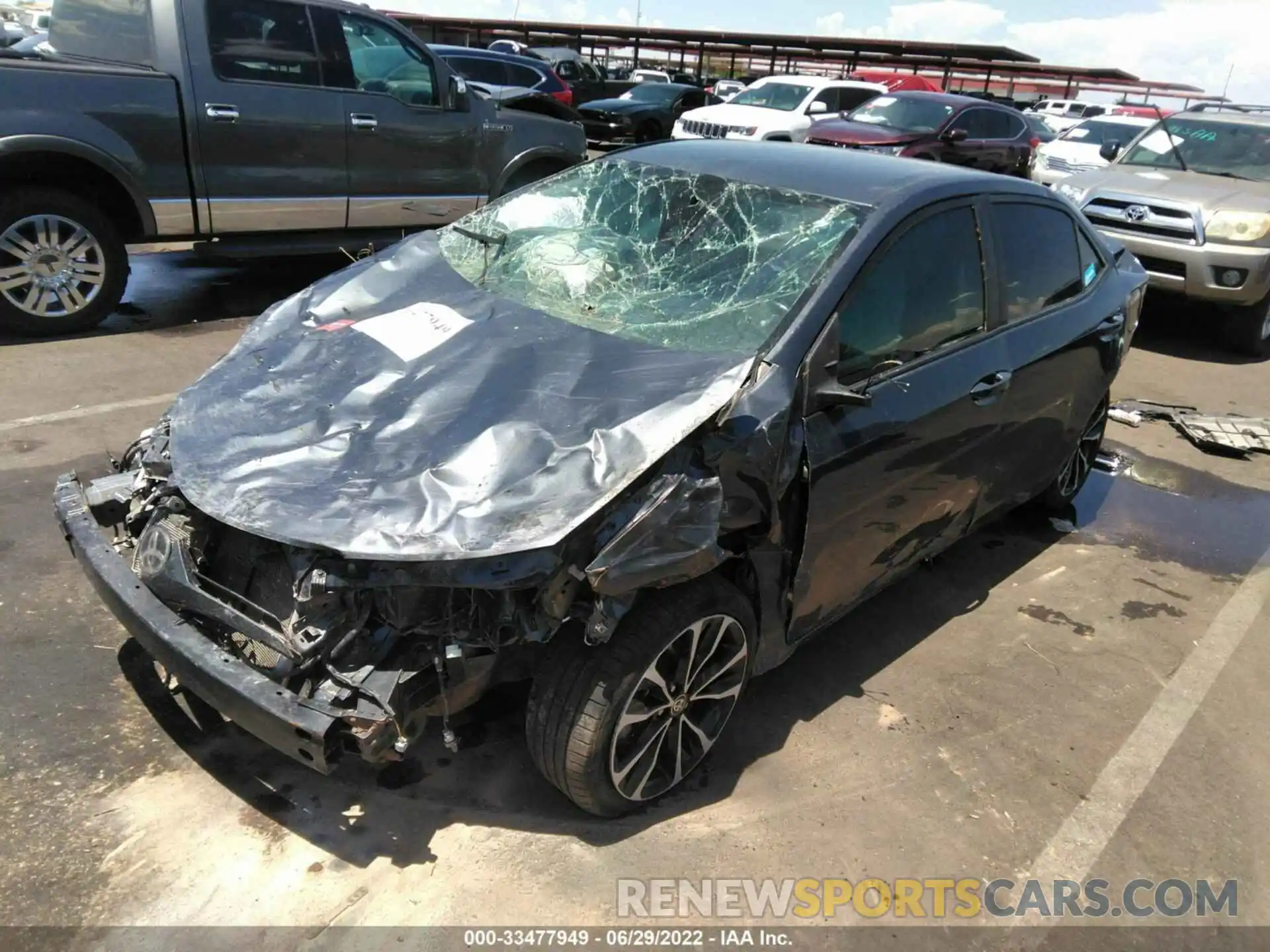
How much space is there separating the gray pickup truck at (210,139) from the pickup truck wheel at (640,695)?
16.8 ft

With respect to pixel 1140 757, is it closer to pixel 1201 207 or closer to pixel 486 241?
pixel 486 241

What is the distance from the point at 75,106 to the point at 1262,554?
7183mm

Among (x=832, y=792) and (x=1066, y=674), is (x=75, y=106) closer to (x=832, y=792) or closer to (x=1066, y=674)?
(x=832, y=792)

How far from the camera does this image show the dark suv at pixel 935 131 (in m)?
12.8

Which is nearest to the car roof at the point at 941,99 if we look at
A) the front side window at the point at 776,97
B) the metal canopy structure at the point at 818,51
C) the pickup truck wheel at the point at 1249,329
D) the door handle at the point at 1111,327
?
the front side window at the point at 776,97

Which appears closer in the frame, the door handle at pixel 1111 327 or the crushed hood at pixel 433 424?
the crushed hood at pixel 433 424

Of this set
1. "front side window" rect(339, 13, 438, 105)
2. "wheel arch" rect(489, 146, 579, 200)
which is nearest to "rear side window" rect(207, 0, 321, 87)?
"front side window" rect(339, 13, 438, 105)

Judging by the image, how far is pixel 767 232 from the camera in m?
3.22

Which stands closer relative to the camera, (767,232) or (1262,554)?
(767,232)

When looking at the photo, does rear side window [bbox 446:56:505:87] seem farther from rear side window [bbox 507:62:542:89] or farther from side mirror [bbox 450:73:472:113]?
side mirror [bbox 450:73:472:113]

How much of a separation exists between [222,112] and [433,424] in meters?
4.78

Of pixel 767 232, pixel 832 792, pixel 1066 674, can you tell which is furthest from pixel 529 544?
pixel 1066 674

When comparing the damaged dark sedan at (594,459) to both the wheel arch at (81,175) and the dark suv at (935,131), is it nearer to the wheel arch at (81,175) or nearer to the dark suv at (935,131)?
the wheel arch at (81,175)

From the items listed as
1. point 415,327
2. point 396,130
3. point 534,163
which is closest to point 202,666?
point 415,327
